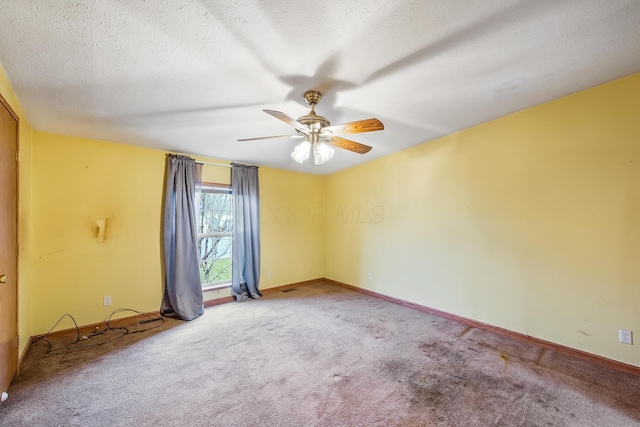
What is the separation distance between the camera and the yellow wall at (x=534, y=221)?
225 cm

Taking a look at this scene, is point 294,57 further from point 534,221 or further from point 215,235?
point 215,235

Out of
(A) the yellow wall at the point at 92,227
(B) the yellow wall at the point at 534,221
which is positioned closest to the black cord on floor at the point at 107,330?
(A) the yellow wall at the point at 92,227

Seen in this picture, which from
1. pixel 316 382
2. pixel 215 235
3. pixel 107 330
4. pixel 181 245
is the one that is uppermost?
pixel 215 235

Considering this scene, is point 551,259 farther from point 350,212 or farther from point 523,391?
point 350,212

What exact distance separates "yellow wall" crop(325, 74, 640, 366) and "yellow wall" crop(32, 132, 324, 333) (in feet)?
11.1

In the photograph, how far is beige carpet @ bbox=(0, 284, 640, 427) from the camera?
168 cm

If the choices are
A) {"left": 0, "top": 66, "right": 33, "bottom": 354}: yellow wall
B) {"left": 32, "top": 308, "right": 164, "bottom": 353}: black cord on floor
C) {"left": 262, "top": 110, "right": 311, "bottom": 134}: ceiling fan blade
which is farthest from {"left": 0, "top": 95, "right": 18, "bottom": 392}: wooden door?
{"left": 262, "top": 110, "right": 311, "bottom": 134}: ceiling fan blade

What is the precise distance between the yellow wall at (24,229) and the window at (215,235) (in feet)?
5.65

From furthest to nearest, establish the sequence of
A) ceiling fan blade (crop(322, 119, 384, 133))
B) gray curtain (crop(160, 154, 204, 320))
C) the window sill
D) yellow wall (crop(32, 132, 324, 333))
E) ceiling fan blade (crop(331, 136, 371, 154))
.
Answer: the window sill, gray curtain (crop(160, 154, 204, 320)), yellow wall (crop(32, 132, 324, 333)), ceiling fan blade (crop(331, 136, 371, 154)), ceiling fan blade (crop(322, 119, 384, 133))

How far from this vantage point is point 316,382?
203cm

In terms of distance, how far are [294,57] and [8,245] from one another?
255 cm

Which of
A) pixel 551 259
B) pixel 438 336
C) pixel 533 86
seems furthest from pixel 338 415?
pixel 533 86

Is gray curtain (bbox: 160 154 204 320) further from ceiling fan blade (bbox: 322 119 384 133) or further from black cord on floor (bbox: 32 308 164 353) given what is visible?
ceiling fan blade (bbox: 322 119 384 133)

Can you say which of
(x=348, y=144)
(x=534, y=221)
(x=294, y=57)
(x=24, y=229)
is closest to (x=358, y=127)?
(x=348, y=144)
